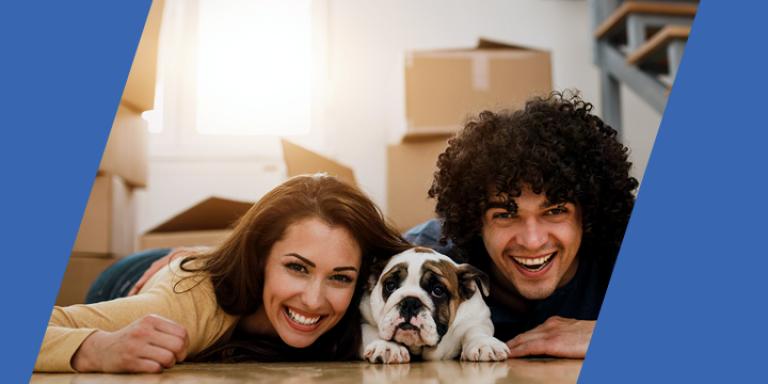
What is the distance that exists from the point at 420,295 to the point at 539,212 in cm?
30

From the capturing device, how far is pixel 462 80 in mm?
2648

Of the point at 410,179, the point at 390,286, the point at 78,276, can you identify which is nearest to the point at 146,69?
the point at 78,276

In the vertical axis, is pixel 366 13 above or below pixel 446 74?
above

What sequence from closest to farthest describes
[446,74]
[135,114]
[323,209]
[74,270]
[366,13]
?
[323,209] < [74,270] < [135,114] < [446,74] < [366,13]

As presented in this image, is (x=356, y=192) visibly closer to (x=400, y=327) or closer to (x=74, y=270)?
(x=400, y=327)

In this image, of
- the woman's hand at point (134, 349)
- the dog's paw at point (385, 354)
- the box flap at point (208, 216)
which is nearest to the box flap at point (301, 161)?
the box flap at point (208, 216)

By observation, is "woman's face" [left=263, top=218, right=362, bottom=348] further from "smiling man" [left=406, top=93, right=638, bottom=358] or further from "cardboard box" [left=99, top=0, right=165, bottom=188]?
"cardboard box" [left=99, top=0, right=165, bottom=188]

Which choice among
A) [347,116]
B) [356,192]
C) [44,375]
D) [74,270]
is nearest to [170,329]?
[44,375]

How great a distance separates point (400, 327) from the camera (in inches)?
42.8

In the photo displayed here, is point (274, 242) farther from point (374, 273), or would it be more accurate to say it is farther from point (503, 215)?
point (503, 215)

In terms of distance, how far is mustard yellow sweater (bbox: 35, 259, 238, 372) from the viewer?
929 mm

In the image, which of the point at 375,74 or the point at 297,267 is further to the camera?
the point at 375,74

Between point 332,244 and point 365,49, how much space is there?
7.08ft

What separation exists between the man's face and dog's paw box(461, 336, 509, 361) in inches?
8.0
